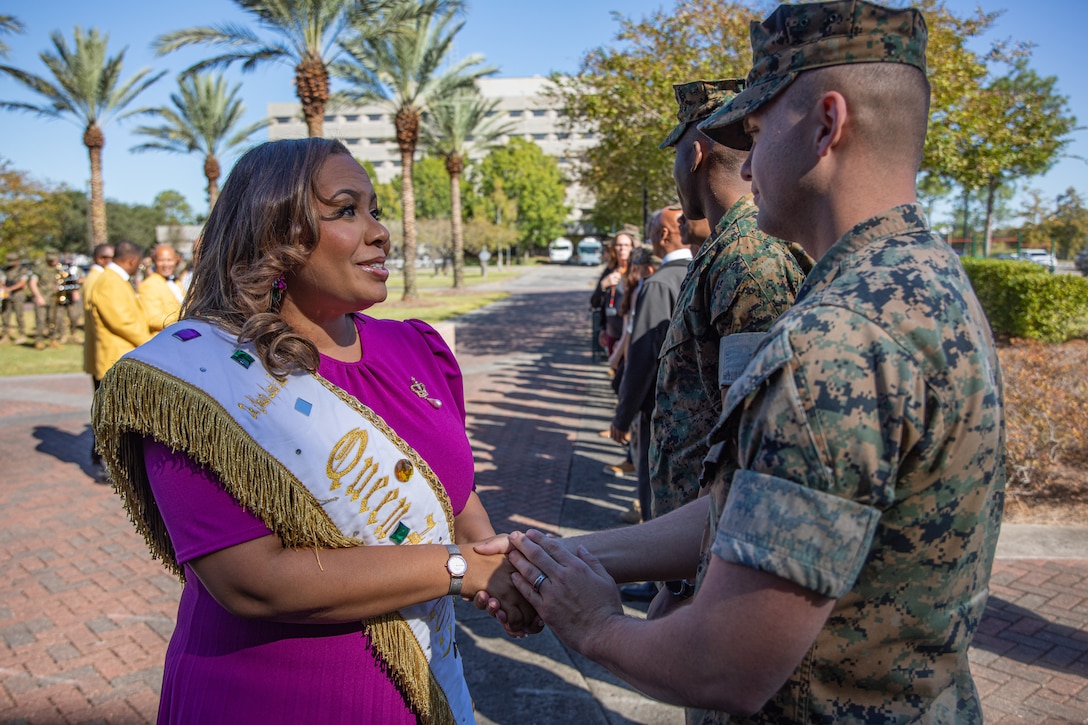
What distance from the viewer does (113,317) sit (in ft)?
22.5

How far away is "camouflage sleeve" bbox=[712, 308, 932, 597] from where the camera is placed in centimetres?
106

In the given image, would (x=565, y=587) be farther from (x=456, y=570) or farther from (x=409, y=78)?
(x=409, y=78)

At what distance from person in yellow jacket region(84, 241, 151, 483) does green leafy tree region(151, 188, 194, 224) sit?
64.8 metres

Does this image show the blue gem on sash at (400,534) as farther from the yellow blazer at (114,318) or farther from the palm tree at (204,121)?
the palm tree at (204,121)

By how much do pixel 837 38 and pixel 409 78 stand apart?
2570 cm

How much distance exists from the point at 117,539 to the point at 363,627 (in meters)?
4.98

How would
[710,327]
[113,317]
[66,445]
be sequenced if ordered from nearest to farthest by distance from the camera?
[710,327], [113,317], [66,445]

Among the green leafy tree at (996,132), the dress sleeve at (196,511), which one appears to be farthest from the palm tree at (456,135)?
the dress sleeve at (196,511)

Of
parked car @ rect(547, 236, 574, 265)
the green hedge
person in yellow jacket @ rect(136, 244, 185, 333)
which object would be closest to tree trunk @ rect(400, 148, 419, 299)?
the green hedge

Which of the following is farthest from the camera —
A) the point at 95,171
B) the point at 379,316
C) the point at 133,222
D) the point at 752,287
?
the point at 133,222

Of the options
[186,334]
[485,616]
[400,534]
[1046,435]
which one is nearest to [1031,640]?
[1046,435]

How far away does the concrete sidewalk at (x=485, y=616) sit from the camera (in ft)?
11.7

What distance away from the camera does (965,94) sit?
396 inches

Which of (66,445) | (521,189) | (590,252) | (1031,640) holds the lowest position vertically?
(66,445)
